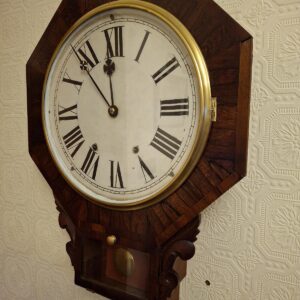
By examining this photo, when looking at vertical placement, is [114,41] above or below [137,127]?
above

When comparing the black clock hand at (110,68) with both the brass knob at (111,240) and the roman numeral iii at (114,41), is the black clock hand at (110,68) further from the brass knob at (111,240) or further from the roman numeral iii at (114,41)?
the brass knob at (111,240)

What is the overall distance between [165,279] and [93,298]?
0.31m

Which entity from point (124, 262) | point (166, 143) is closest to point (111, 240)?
point (124, 262)

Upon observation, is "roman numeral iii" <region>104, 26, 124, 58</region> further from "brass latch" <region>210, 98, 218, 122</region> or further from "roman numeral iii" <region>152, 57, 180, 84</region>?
"brass latch" <region>210, 98, 218, 122</region>

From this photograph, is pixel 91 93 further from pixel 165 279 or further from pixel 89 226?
pixel 165 279

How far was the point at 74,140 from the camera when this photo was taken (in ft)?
1.98

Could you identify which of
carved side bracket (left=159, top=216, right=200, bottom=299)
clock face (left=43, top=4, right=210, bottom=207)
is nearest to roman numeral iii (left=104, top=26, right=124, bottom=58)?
clock face (left=43, top=4, right=210, bottom=207)

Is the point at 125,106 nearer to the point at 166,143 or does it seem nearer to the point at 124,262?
the point at 166,143

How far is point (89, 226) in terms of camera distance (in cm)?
58

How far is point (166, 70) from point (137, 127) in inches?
4.3

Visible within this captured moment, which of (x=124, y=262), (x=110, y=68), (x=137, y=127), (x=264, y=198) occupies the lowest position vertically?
(x=124, y=262)

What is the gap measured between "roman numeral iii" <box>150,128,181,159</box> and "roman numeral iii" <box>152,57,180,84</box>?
84 mm

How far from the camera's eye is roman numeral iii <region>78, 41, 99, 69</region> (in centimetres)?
56

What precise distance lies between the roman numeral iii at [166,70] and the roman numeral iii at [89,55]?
13cm
